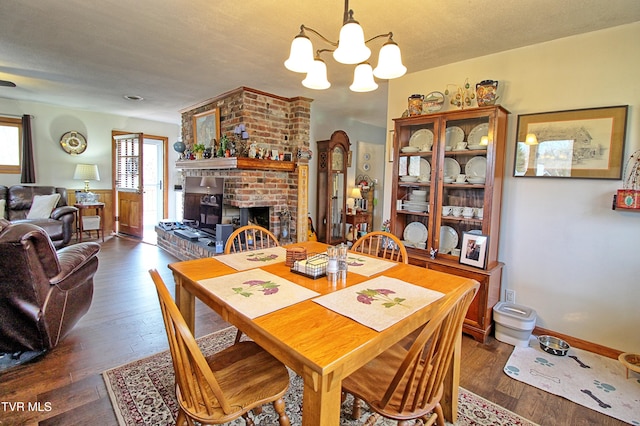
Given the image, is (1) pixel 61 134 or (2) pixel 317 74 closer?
(2) pixel 317 74

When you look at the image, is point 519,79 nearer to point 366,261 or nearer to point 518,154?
point 518,154

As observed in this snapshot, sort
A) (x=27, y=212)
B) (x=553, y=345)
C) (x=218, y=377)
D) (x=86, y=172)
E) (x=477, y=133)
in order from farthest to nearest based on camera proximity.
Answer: (x=86, y=172)
(x=27, y=212)
(x=477, y=133)
(x=553, y=345)
(x=218, y=377)

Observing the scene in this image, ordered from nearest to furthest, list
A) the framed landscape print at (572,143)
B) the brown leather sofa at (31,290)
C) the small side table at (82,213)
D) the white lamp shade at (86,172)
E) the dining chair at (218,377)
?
the dining chair at (218,377), the brown leather sofa at (31,290), the framed landscape print at (572,143), the small side table at (82,213), the white lamp shade at (86,172)

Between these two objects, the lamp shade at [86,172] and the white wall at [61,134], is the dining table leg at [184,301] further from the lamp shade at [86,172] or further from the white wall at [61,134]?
the lamp shade at [86,172]

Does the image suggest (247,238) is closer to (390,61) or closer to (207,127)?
(390,61)

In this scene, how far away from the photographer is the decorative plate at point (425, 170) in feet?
9.95

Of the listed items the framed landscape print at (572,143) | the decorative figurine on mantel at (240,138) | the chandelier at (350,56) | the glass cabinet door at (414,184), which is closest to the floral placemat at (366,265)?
the chandelier at (350,56)

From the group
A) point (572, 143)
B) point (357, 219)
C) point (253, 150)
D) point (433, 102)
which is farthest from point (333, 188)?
point (572, 143)

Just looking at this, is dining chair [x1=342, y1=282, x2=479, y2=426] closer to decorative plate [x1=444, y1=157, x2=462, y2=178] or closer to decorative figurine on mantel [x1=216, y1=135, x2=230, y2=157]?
decorative plate [x1=444, y1=157, x2=462, y2=178]

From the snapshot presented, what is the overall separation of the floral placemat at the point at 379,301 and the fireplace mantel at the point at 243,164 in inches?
112

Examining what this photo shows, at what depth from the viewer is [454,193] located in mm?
2936

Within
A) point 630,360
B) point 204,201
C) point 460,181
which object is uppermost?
point 460,181

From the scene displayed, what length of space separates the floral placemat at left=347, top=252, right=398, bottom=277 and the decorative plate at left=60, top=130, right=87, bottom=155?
6336mm

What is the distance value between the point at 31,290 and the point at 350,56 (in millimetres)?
2338
